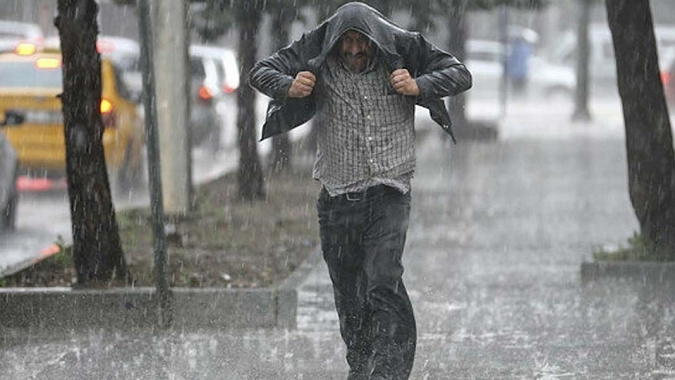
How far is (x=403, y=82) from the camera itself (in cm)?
770

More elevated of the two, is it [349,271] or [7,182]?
[349,271]

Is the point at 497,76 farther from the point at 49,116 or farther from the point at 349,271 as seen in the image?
the point at 349,271

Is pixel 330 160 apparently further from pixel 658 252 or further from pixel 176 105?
pixel 176 105

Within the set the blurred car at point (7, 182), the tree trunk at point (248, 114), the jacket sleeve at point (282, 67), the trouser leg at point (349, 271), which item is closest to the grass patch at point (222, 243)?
the tree trunk at point (248, 114)

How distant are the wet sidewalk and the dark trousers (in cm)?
79

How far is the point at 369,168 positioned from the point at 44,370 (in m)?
2.18

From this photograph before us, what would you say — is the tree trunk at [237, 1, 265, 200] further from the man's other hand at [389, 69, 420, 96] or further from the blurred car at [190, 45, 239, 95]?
the blurred car at [190, 45, 239, 95]

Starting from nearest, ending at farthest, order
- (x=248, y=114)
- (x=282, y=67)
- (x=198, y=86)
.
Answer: (x=282, y=67) → (x=248, y=114) → (x=198, y=86)

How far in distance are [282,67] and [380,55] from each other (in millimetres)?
499

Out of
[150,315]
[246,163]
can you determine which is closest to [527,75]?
[246,163]

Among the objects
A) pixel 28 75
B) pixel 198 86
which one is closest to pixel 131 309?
pixel 28 75

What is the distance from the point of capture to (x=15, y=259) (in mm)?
14414

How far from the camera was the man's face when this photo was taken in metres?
7.79

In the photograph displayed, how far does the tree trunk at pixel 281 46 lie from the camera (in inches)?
778
